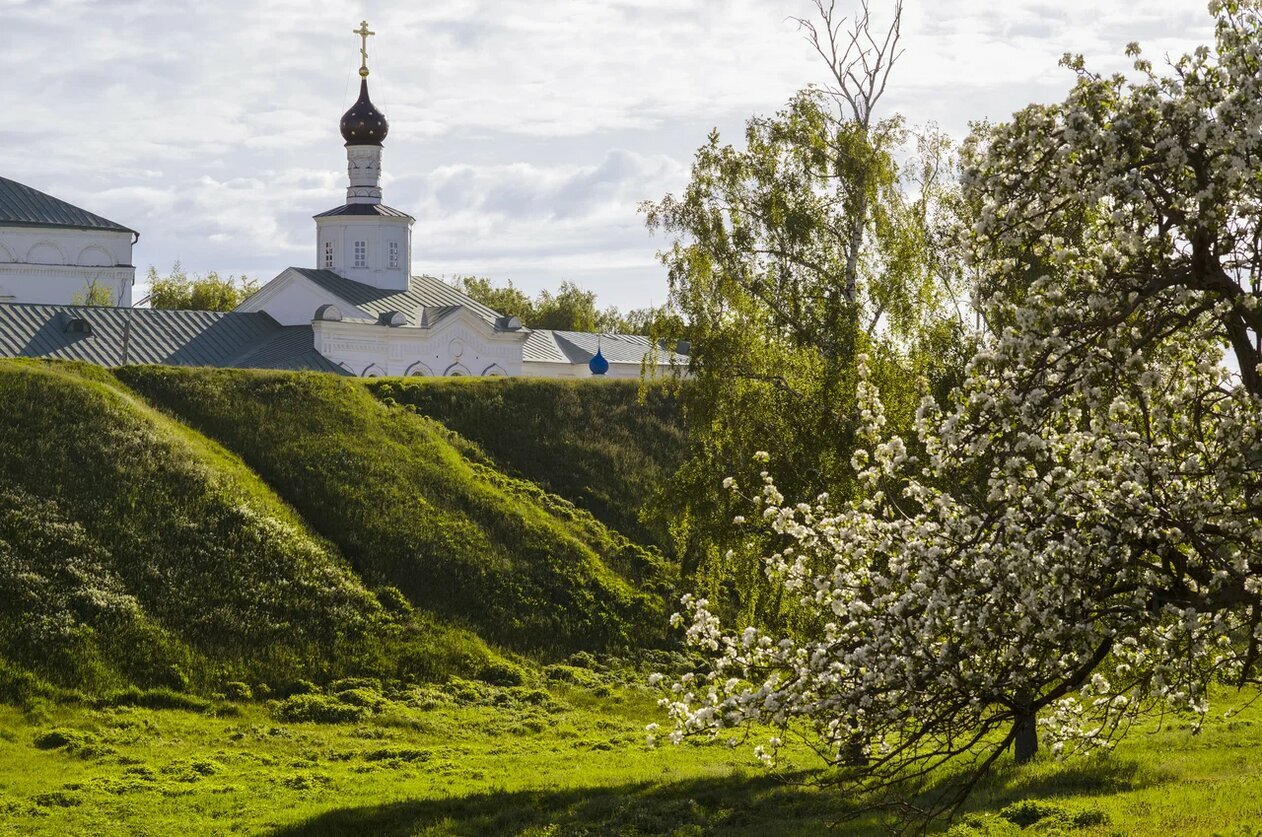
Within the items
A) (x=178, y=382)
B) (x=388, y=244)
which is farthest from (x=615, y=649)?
(x=388, y=244)

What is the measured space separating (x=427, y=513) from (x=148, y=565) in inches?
328

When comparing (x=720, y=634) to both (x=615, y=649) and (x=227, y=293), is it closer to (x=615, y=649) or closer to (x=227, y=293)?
(x=615, y=649)

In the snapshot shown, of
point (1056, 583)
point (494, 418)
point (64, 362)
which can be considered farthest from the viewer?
point (494, 418)

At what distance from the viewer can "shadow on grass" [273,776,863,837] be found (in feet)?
66.0

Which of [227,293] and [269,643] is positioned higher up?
[227,293]

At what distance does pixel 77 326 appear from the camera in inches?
2099

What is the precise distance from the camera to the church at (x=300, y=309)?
5416 cm

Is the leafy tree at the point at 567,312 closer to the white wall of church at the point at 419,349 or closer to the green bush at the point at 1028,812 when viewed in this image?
the white wall of church at the point at 419,349

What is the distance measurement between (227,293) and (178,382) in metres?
49.6

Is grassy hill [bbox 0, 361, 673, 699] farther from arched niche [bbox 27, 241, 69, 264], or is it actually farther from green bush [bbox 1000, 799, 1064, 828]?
arched niche [bbox 27, 241, 69, 264]

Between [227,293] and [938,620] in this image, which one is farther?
[227,293]

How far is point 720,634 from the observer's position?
1339cm

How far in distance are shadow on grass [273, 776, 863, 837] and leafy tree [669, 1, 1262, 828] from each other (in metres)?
8.62

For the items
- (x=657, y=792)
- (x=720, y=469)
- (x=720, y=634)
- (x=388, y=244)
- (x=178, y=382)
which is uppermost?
(x=388, y=244)
